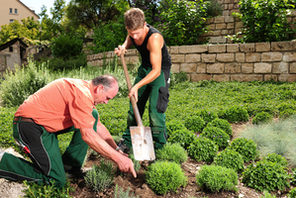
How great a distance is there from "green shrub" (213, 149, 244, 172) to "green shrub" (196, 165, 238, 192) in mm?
362

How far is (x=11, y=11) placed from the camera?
39844mm

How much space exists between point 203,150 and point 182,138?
0.36 m

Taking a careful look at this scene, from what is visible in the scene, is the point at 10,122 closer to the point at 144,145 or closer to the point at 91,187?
the point at 91,187

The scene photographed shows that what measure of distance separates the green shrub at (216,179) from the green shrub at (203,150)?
65 centimetres

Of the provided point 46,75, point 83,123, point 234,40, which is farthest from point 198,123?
point 234,40

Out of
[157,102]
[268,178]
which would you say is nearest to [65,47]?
[157,102]

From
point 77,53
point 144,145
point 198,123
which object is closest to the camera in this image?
point 144,145

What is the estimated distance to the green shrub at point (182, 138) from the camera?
379 centimetres

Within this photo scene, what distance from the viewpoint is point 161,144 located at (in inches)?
131

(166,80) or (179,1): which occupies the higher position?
(179,1)

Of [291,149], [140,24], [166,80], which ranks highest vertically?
[140,24]

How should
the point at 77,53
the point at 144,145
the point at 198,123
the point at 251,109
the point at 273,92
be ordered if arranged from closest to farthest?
the point at 144,145 < the point at 198,123 < the point at 251,109 < the point at 273,92 < the point at 77,53

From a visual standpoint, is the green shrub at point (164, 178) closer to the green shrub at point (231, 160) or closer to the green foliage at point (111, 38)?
the green shrub at point (231, 160)

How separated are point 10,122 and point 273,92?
19.3ft
